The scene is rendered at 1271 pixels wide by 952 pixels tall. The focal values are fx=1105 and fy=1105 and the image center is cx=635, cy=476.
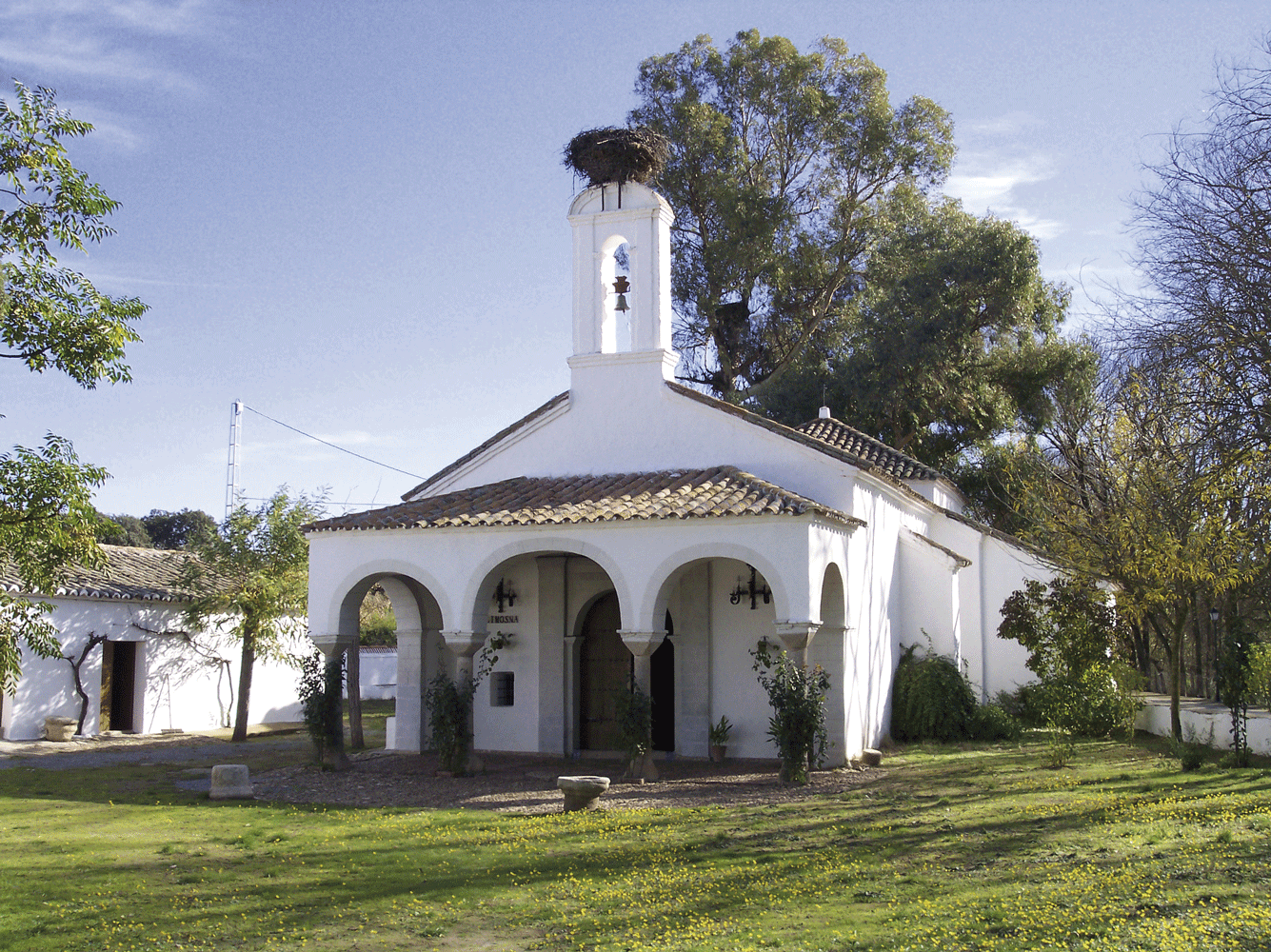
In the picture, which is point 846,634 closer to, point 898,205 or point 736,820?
point 736,820

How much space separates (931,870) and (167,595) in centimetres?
1890

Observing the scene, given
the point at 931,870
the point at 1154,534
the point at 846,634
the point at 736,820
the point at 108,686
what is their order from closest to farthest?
the point at 931,870 → the point at 736,820 → the point at 1154,534 → the point at 846,634 → the point at 108,686

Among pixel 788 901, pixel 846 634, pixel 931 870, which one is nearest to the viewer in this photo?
pixel 788 901

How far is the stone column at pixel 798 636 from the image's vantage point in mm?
13477

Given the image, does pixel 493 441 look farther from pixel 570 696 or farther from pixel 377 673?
pixel 377 673

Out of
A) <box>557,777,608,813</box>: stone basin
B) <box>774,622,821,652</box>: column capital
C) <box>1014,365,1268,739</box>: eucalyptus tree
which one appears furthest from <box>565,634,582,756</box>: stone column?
<box>1014,365,1268,739</box>: eucalyptus tree

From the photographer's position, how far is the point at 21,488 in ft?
25.9

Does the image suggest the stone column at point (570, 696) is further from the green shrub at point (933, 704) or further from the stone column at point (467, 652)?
the green shrub at point (933, 704)

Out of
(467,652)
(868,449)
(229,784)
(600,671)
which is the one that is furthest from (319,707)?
(868,449)

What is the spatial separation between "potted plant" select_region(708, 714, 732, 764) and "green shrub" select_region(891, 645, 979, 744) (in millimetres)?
3223

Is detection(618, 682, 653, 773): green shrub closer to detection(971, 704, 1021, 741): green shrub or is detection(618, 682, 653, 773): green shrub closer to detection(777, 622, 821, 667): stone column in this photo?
detection(777, 622, 821, 667): stone column

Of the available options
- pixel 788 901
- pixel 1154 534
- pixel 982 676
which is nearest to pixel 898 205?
pixel 982 676

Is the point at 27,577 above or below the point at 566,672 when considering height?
above

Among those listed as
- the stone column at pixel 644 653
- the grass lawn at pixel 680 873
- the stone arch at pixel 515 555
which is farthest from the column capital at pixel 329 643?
the stone column at pixel 644 653
